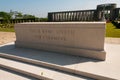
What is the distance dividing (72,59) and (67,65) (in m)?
0.59

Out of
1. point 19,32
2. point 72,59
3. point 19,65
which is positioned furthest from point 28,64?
point 19,32

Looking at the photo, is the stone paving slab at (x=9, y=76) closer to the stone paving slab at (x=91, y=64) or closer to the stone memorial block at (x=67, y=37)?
the stone paving slab at (x=91, y=64)

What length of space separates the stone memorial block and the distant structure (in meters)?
44.5

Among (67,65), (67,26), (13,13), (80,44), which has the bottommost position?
(67,65)

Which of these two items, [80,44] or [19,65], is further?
[80,44]

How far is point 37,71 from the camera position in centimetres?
379

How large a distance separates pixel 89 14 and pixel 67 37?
184ft

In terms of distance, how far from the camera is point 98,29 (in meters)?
4.32

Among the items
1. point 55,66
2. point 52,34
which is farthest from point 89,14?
point 55,66

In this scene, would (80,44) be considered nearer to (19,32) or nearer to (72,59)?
(72,59)

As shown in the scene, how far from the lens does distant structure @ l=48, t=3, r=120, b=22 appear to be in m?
49.9

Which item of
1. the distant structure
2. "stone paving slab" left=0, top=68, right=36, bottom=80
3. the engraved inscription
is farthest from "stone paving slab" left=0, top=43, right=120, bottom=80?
the distant structure

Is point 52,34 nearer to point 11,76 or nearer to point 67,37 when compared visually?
point 67,37

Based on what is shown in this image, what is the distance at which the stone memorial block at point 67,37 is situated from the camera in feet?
14.4
